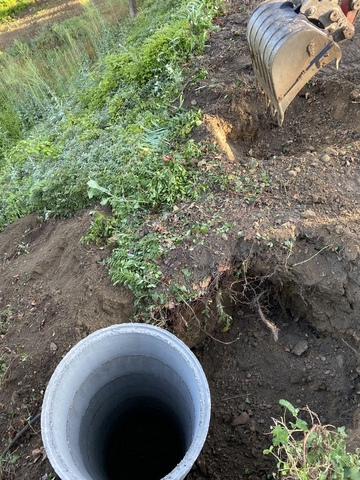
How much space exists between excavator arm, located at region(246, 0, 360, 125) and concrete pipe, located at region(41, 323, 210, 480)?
1834mm

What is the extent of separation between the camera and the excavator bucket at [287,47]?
2.49m

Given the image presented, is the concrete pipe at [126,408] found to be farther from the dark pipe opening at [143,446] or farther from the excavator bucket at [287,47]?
the excavator bucket at [287,47]

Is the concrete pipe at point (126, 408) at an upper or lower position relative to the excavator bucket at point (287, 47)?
lower

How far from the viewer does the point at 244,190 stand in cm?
357

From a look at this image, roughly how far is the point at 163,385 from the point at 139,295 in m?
0.68

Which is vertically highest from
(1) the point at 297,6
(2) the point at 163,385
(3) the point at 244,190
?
(1) the point at 297,6

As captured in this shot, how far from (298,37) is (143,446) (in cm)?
333

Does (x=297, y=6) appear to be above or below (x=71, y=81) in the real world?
above

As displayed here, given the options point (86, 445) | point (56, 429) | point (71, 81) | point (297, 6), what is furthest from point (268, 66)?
point (71, 81)

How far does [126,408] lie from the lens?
11.1 feet

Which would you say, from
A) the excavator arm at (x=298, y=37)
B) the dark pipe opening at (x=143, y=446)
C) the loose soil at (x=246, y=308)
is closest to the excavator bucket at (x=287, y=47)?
the excavator arm at (x=298, y=37)

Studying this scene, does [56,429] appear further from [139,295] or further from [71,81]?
[71,81]

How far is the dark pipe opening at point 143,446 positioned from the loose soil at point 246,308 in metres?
0.46

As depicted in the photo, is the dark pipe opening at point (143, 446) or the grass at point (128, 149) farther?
the grass at point (128, 149)
